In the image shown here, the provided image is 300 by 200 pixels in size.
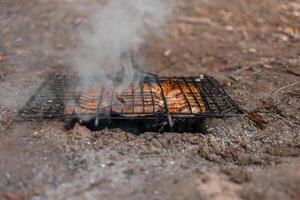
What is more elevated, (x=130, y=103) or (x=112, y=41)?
(x=112, y=41)

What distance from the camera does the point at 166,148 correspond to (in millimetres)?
3369

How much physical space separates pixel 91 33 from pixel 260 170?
450 centimetres

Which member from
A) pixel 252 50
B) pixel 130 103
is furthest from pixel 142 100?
pixel 252 50

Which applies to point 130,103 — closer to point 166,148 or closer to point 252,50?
point 166,148

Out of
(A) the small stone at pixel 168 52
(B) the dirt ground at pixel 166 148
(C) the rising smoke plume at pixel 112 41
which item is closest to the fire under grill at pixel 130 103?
(B) the dirt ground at pixel 166 148

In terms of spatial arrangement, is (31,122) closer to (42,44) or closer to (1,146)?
(1,146)

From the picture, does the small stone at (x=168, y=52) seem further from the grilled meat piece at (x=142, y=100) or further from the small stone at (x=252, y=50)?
the grilled meat piece at (x=142, y=100)

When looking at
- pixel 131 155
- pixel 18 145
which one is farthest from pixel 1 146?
pixel 131 155

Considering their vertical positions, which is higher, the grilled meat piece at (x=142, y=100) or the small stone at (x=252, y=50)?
the grilled meat piece at (x=142, y=100)

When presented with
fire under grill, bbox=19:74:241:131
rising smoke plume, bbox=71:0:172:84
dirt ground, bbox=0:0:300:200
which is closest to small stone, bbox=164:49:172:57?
dirt ground, bbox=0:0:300:200

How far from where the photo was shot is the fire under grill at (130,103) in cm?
359

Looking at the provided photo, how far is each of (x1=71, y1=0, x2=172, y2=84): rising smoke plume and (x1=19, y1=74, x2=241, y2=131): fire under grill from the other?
Answer: 1.26ft

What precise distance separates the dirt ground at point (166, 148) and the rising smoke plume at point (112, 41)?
18.3 inches

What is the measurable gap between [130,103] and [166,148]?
0.74 meters
